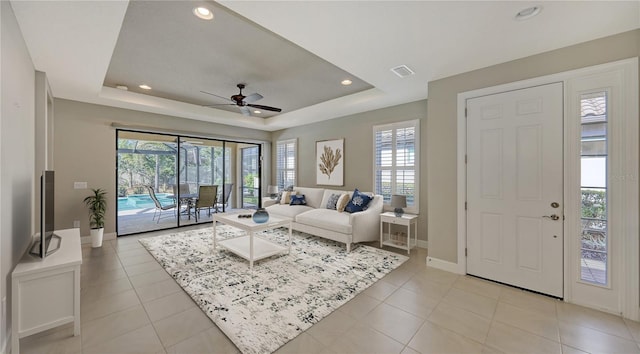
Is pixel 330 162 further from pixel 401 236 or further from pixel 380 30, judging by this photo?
pixel 380 30

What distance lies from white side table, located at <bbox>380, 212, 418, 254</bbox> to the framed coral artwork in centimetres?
156

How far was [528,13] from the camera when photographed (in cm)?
196

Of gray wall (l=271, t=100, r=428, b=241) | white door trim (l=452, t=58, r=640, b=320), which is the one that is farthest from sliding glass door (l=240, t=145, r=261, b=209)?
white door trim (l=452, t=58, r=640, b=320)

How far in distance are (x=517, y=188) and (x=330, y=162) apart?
360 cm

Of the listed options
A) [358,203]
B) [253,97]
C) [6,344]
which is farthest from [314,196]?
[6,344]

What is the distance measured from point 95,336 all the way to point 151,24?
2786 mm

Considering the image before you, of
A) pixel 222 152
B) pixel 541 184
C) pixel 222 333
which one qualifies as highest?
pixel 222 152

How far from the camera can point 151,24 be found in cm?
238

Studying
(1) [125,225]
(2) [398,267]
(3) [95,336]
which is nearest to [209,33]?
(3) [95,336]

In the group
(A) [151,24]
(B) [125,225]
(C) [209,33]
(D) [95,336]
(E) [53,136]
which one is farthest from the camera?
(B) [125,225]

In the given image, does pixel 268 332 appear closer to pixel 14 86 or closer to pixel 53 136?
pixel 14 86

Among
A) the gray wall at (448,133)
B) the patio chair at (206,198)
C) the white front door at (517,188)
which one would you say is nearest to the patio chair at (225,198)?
the patio chair at (206,198)

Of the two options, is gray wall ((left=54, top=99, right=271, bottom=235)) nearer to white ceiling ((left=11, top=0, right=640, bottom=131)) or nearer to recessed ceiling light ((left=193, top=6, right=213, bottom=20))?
white ceiling ((left=11, top=0, right=640, bottom=131))

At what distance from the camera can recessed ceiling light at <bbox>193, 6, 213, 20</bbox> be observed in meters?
2.14
